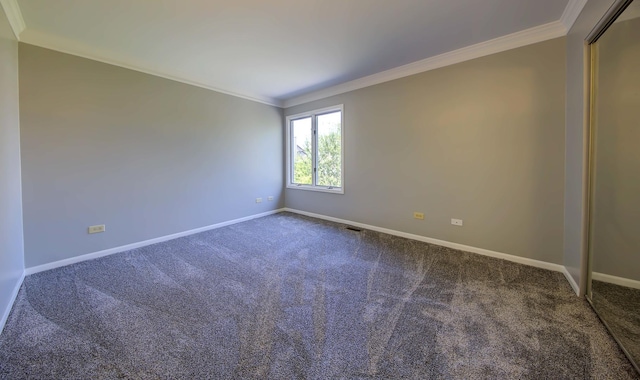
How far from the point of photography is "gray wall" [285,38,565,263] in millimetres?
2576

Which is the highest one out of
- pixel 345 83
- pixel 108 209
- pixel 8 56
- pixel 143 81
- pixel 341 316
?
pixel 345 83

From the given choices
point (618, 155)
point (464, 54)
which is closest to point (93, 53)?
point (464, 54)

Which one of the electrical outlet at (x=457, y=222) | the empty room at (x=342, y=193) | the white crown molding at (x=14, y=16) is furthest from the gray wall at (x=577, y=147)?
the white crown molding at (x=14, y=16)

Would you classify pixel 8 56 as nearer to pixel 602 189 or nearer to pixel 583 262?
pixel 602 189

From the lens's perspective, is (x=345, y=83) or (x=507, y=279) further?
(x=345, y=83)

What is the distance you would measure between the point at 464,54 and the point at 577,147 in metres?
1.67

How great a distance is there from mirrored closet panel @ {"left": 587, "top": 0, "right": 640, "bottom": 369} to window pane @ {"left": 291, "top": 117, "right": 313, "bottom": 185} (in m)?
4.07

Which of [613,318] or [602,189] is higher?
[602,189]

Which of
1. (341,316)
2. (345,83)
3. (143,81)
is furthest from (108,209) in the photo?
(345,83)

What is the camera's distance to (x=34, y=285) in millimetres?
2309

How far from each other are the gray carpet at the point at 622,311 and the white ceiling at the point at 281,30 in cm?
238

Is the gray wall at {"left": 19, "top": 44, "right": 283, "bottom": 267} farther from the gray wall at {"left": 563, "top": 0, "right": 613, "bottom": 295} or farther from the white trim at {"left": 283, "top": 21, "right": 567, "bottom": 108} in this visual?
the gray wall at {"left": 563, "top": 0, "right": 613, "bottom": 295}

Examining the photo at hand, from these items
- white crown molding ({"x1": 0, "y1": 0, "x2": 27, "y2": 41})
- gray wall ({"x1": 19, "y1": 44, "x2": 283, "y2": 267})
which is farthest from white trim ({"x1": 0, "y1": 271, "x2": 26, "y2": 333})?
white crown molding ({"x1": 0, "y1": 0, "x2": 27, "y2": 41})

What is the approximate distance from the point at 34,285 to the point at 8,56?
2.16 metres
